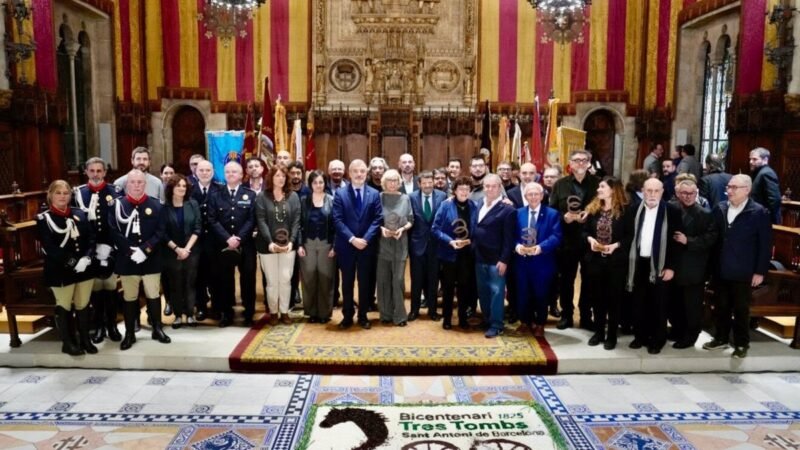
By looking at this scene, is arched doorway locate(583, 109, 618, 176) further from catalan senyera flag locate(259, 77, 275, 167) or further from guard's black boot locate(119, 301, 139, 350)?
guard's black boot locate(119, 301, 139, 350)

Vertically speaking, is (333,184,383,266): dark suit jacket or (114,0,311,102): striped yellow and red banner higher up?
(114,0,311,102): striped yellow and red banner

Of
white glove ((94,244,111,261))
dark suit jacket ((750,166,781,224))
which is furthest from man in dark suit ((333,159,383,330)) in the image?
dark suit jacket ((750,166,781,224))

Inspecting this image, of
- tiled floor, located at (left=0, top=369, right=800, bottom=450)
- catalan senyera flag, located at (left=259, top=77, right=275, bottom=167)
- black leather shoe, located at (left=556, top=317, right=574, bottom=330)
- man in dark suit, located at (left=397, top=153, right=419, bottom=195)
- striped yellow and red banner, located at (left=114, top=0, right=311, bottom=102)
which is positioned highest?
striped yellow and red banner, located at (left=114, top=0, right=311, bottom=102)

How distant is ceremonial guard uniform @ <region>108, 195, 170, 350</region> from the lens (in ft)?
15.5

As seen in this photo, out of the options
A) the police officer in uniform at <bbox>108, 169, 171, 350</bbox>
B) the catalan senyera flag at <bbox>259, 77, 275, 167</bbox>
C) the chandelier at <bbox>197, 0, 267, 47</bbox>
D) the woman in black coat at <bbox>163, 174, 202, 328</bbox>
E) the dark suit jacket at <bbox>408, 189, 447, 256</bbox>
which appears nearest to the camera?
the police officer in uniform at <bbox>108, 169, 171, 350</bbox>

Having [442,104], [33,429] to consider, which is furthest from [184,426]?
[442,104]

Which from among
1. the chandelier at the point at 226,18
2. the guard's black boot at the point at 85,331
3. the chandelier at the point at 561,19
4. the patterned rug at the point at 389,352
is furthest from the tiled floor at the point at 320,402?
the chandelier at the point at 226,18

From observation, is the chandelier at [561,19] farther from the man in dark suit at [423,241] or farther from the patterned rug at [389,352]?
the patterned rug at [389,352]

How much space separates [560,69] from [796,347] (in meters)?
9.35

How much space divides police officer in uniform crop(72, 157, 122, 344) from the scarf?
13.8 ft

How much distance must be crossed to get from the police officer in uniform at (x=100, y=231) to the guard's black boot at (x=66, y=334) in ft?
0.95

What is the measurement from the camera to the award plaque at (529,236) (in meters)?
5.08

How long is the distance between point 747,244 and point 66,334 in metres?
5.46

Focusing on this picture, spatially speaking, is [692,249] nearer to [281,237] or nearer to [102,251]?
[281,237]
